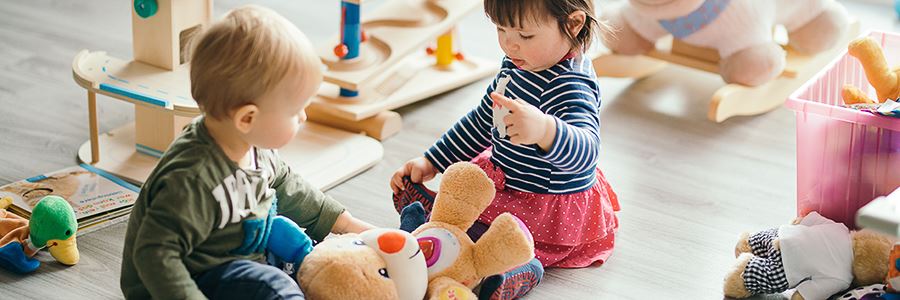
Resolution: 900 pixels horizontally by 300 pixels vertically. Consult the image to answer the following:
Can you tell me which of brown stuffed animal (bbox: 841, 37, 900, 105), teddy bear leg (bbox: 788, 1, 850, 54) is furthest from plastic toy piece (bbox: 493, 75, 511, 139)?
teddy bear leg (bbox: 788, 1, 850, 54)

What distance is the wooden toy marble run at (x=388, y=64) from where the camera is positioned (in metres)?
1.99

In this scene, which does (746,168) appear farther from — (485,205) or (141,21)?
(141,21)

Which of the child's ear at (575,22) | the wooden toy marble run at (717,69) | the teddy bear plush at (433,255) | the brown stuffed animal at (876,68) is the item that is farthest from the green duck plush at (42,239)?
the wooden toy marble run at (717,69)

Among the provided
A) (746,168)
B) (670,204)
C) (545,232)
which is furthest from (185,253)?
(746,168)

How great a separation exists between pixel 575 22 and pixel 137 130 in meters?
0.85

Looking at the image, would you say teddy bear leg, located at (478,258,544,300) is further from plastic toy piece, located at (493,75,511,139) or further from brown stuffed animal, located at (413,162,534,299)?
plastic toy piece, located at (493,75,511,139)

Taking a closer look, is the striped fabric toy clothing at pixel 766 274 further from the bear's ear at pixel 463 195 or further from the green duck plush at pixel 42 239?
the green duck plush at pixel 42 239

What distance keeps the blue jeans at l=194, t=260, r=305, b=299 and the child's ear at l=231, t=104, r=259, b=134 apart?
0.54ft

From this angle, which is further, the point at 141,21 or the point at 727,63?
the point at 727,63

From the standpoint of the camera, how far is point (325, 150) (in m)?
1.89

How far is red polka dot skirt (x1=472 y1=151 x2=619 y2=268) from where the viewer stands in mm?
1478

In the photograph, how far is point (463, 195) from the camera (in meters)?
1.35

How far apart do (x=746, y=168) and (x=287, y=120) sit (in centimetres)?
107

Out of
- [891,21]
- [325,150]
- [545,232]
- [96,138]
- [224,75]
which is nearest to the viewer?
[224,75]
